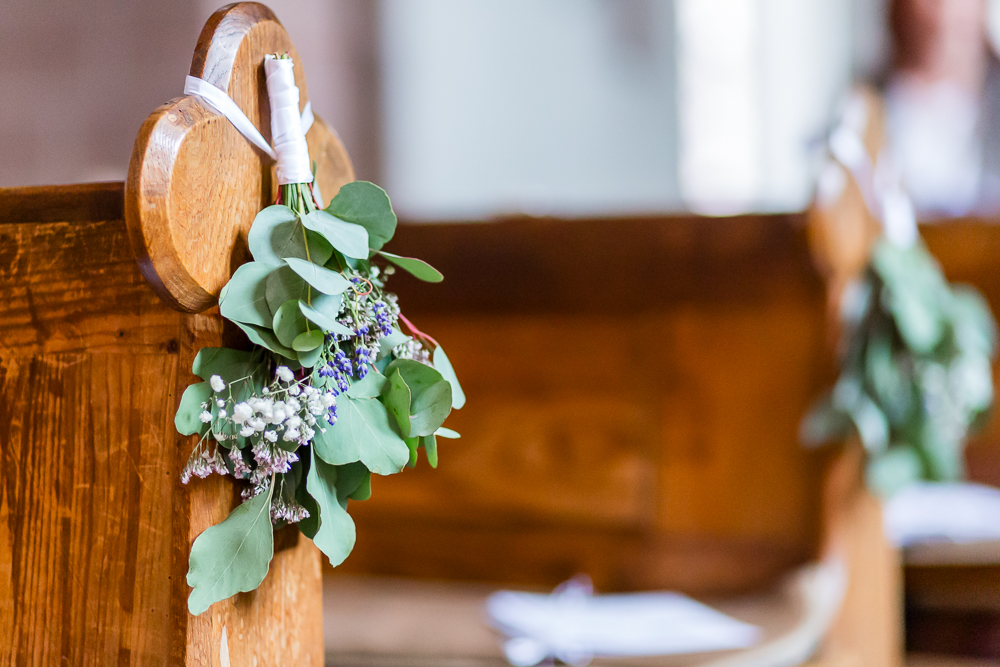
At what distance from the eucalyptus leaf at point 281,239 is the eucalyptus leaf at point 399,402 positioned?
10 centimetres

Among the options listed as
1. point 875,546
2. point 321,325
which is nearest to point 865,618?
point 875,546

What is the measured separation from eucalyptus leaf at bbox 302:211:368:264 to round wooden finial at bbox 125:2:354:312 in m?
0.06

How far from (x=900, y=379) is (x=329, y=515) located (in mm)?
1148

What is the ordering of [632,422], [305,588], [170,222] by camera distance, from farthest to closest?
[632,422] < [305,588] < [170,222]

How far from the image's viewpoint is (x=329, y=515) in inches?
21.5

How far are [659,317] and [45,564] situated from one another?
43.9 inches

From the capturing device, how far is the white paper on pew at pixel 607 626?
3.56 feet

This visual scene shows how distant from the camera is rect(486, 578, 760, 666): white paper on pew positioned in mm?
1084

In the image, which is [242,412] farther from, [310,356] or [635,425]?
[635,425]

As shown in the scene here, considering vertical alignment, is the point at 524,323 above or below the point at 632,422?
above

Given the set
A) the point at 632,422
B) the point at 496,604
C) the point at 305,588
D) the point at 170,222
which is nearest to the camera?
the point at 170,222

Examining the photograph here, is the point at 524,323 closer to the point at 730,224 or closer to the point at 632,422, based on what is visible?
the point at 632,422

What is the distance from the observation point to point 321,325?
504 millimetres

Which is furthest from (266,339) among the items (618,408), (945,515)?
(945,515)
